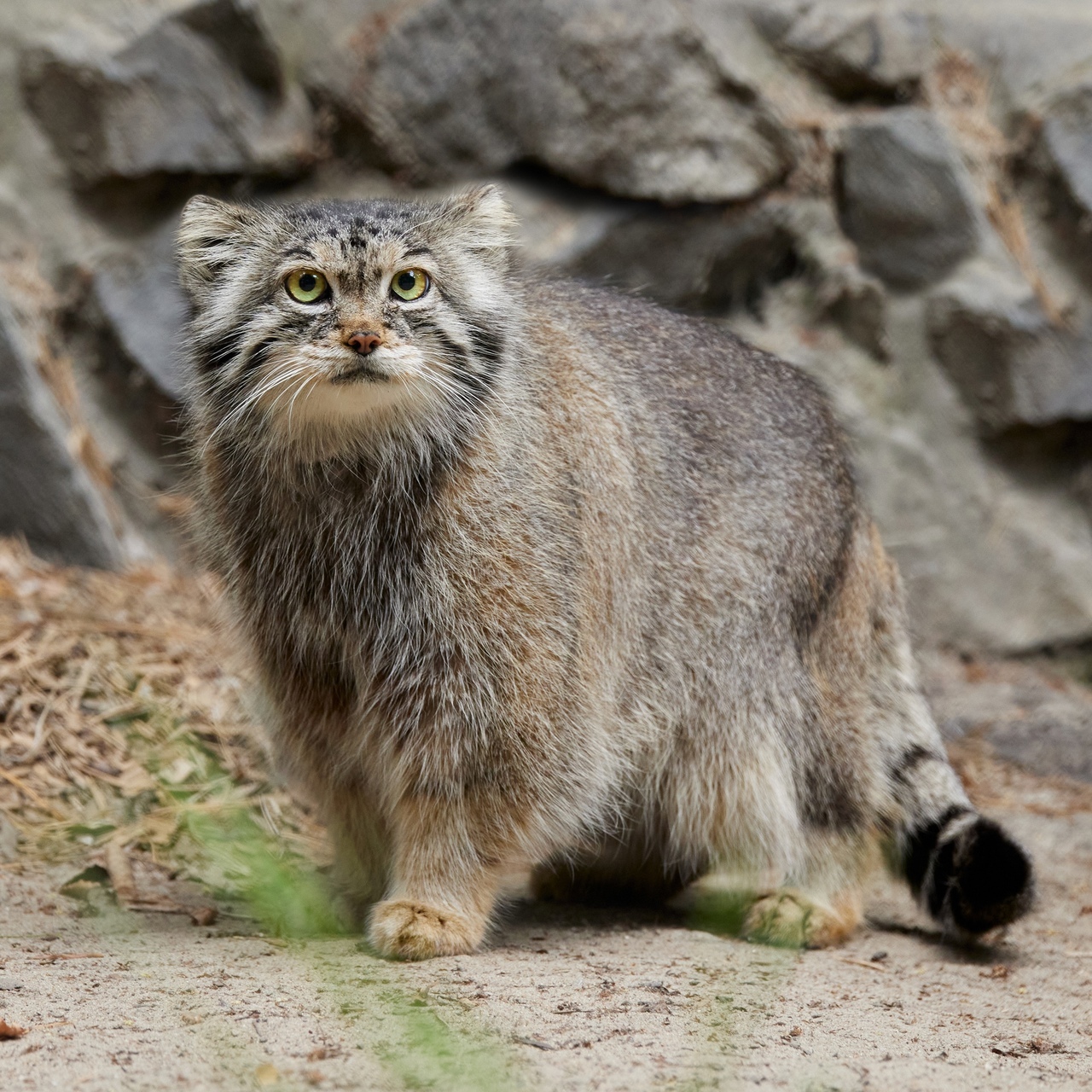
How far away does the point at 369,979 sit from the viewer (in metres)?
3.19

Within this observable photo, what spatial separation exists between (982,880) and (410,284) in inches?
91.1

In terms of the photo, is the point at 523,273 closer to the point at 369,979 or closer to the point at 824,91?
the point at 369,979

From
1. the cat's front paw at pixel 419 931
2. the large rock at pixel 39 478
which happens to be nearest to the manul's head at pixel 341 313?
the cat's front paw at pixel 419 931

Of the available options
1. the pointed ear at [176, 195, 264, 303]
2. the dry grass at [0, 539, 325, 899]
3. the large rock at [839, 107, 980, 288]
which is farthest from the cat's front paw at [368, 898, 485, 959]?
the large rock at [839, 107, 980, 288]

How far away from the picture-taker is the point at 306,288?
132 inches

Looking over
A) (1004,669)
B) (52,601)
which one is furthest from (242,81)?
(1004,669)

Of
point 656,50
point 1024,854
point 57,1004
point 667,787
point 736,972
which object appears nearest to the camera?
point 57,1004

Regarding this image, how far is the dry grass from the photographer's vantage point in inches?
170

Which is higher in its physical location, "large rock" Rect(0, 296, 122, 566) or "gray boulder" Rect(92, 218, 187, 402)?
"gray boulder" Rect(92, 218, 187, 402)

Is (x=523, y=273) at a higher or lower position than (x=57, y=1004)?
higher

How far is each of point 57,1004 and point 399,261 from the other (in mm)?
1852

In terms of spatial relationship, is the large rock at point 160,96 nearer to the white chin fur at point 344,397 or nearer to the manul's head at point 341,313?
the manul's head at point 341,313

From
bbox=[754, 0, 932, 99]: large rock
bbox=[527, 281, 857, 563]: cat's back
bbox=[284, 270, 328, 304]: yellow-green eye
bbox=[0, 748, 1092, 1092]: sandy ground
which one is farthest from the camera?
bbox=[754, 0, 932, 99]: large rock

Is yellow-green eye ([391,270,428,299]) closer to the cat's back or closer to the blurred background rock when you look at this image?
the cat's back
